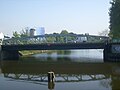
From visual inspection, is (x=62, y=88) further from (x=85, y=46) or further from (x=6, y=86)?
(x=85, y=46)

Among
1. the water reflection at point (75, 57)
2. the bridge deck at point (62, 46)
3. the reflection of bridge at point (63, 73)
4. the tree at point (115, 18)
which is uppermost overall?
the tree at point (115, 18)

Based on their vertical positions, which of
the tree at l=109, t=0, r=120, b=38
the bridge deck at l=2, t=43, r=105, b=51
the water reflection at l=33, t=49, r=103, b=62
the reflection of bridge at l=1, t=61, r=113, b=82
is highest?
the tree at l=109, t=0, r=120, b=38

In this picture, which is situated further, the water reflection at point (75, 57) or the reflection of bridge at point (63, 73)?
the water reflection at point (75, 57)

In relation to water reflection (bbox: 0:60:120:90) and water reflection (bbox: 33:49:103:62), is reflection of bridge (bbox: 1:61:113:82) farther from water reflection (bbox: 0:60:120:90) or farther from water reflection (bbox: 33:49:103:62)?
water reflection (bbox: 33:49:103:62)

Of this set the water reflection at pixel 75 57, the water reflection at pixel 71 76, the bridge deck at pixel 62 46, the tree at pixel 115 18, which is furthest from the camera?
the water reflection at pixel 75 57

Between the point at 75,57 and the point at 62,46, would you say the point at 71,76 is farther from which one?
the point at 75,57

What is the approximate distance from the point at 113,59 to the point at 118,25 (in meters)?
8.76

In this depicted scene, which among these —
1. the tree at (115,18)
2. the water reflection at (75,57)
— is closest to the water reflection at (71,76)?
the tree at (115,18)

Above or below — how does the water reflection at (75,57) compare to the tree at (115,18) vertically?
below

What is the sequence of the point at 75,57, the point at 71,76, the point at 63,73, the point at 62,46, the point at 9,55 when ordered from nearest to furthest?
1. the point at 71,76
2. the point at 63,73
3. the point at 62,46
4. the point at 9,55
5. the point at 75,57

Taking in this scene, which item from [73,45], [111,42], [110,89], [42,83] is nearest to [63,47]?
[73,45]

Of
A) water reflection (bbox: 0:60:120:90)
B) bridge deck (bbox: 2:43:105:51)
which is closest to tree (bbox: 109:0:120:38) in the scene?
bridge deck (bbox: 2:43:105:51)

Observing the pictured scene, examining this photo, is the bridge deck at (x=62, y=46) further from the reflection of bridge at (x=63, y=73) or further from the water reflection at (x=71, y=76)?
the water reflection at (x=71, y=76)

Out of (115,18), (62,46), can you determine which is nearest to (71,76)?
(115,18)
